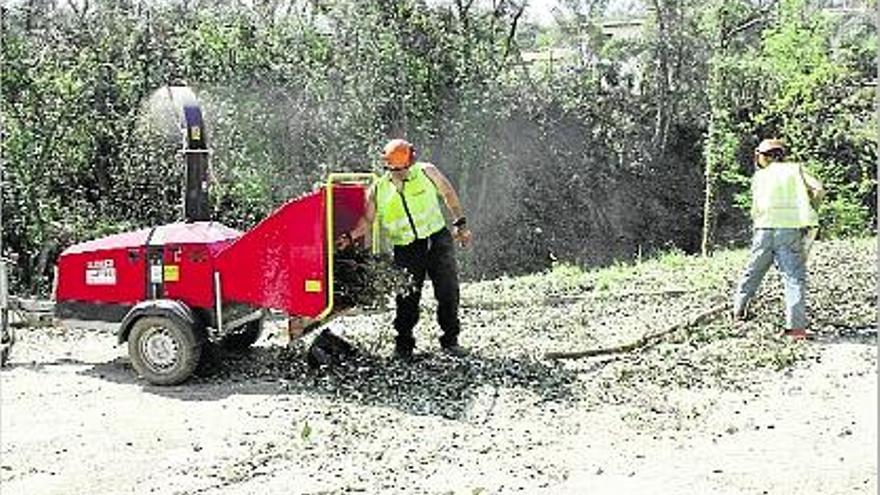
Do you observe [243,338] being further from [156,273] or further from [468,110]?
[468,110]

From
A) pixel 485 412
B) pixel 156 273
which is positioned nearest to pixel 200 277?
pixel 156 273

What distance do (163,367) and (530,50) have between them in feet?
69.2

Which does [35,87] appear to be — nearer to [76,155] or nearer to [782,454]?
[76,155]

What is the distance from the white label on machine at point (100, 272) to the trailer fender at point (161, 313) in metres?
0.39

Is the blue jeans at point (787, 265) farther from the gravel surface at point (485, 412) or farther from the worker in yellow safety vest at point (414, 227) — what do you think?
the worker in yellow safety vest at point (414, 227)

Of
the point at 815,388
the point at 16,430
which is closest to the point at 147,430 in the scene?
the point at 16,430

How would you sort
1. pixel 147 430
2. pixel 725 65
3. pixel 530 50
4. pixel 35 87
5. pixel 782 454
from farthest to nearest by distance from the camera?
1. pixel 530 50
2. pixel 725 65
3. pixel 35 87
4. pixel 147 430
5. pixel 782 454

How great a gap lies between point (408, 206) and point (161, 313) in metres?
1.90

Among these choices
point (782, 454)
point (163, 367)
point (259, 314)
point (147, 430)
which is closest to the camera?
point (782, 454)

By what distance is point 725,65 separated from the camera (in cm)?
2478

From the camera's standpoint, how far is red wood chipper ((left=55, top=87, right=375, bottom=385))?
774cm

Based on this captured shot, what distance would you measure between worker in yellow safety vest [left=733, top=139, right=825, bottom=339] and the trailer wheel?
427 cm

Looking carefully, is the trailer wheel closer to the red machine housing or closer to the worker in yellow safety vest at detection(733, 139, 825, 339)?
the red machine housing

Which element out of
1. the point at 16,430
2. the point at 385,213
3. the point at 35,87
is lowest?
the point at 16,430
